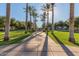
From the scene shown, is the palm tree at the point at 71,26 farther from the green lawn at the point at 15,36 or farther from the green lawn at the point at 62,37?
the green lawn at the point at 15,36

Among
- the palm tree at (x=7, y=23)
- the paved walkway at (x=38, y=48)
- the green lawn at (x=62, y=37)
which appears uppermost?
the palm tree at (x=7, y=23)

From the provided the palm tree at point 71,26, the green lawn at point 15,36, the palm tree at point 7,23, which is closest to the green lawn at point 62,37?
the palm tree at point 71,26

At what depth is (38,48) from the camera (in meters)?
4.90

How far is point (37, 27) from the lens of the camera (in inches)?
202

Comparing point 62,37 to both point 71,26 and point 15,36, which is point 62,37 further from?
point 15,36

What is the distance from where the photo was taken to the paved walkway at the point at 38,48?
471 cm

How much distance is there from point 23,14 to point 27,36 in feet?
1.75

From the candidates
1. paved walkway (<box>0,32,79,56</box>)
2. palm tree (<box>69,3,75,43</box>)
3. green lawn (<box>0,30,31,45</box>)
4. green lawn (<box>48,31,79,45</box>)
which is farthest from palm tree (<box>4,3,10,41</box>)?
palm tree (<box>69,3,75,43</box>)

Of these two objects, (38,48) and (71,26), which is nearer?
(38,48)

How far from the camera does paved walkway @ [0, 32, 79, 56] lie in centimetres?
471

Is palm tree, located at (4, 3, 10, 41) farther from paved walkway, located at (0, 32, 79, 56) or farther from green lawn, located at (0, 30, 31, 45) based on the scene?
paved walkway, located at (0, 32, 79, 56)

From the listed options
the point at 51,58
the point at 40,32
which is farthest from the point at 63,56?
the point at 40,32

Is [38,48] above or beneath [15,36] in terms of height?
beneath

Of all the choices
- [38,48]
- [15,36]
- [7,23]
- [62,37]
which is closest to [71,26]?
[62,37]
